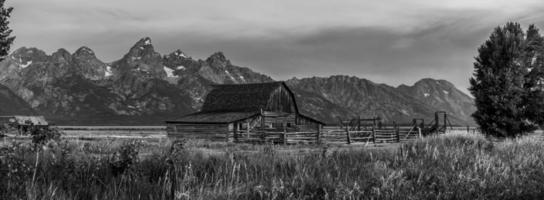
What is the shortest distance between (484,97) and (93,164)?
29.2 m

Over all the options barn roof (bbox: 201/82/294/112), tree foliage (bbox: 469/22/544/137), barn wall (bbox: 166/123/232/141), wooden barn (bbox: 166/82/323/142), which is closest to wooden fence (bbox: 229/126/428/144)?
wooden barn (bbox: 166/82/323/142)

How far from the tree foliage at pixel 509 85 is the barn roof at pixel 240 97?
26513 mm

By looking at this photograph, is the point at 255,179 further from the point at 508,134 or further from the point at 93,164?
the point at 508,134

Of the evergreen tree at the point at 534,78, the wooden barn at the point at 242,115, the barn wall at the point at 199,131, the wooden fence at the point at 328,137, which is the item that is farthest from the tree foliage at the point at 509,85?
the barn wall at the point at 199,131

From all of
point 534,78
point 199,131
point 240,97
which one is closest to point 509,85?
point 534,78

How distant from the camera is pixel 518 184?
6645 millimetres

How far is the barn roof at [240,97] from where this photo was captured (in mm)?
53469

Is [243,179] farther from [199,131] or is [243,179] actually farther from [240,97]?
[240,97]

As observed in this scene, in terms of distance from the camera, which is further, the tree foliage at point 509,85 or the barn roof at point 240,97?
the barn roof at point 240,97

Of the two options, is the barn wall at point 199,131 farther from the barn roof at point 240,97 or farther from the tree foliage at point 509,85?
the tree foliage at point 509,85

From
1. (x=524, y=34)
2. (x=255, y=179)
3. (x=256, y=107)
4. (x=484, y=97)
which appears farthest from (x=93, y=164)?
(x=256, y=107)

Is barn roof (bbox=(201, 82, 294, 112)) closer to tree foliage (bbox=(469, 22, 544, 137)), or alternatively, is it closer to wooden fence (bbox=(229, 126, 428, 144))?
wooden fence (bbox=(229, 126, 428, 144))

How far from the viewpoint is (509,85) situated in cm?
2934

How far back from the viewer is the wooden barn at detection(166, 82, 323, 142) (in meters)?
46.5
